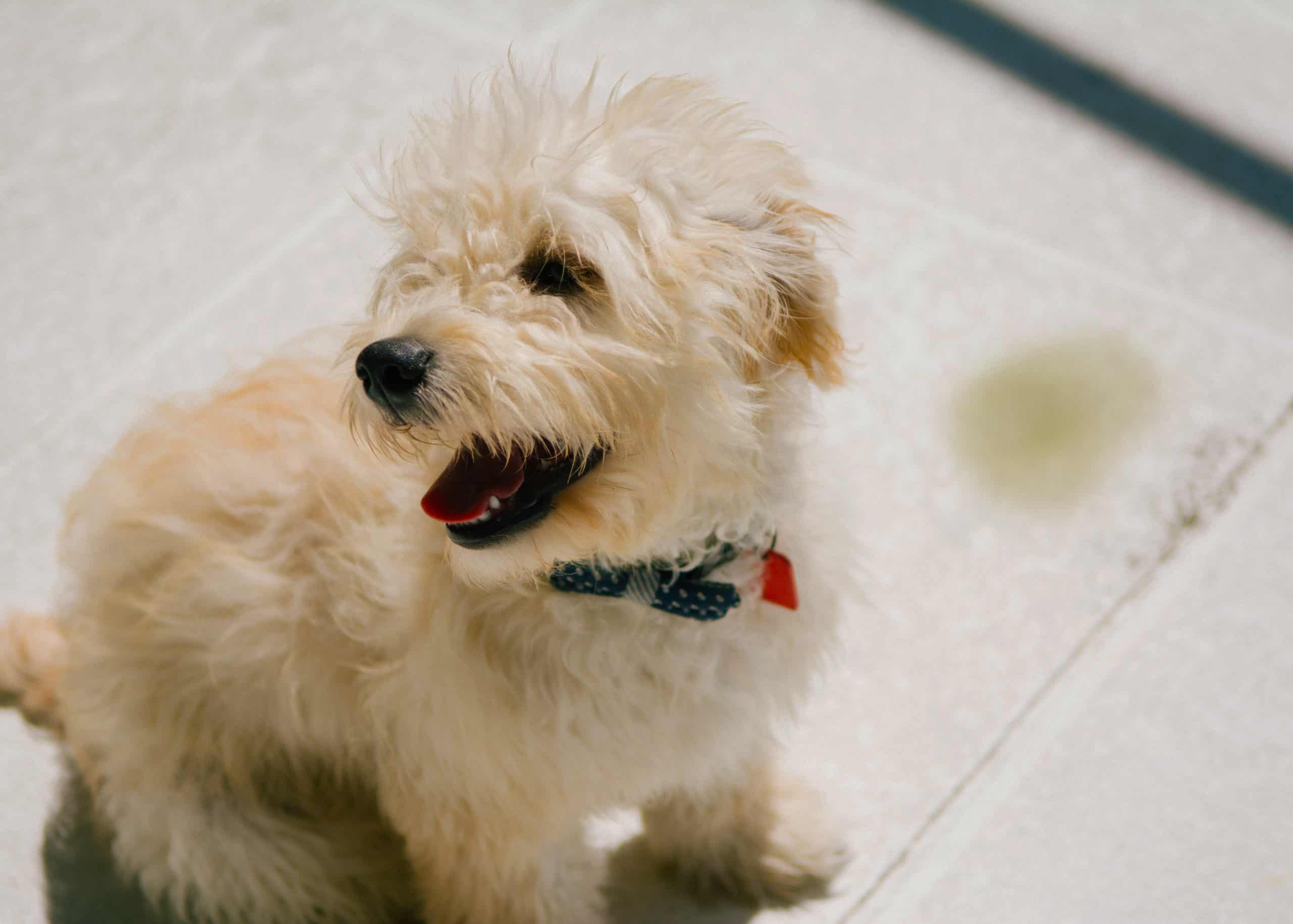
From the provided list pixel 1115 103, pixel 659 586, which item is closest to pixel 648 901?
pixel 659 586

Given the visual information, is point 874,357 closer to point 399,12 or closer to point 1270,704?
point 1270,704

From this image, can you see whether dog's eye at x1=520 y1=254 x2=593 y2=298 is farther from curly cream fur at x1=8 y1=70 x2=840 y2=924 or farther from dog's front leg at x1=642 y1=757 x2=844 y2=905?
dog's front leg at x1=642 y1=757 x2=844 y2=905

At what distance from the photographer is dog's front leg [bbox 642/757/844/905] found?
179 cm

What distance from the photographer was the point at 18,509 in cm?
228

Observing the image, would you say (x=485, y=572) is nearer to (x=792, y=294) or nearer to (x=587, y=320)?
(x=587, y=320)

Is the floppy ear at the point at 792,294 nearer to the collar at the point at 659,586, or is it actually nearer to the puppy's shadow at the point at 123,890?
the collar at the point at 659,586

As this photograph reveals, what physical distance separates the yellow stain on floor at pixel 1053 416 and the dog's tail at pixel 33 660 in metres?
1.71

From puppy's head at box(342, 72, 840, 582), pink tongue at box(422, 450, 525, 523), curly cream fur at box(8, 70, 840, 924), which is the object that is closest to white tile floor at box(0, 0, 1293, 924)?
curly cream fur at box(8, 70, 840, 924)

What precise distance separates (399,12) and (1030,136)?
1757 mm

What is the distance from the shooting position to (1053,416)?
2371mm

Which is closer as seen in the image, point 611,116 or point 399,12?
point 611,116

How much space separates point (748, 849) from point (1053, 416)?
1133mm

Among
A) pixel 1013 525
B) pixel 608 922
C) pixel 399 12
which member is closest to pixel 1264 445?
pixel 1013 525

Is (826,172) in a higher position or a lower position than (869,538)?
higher
